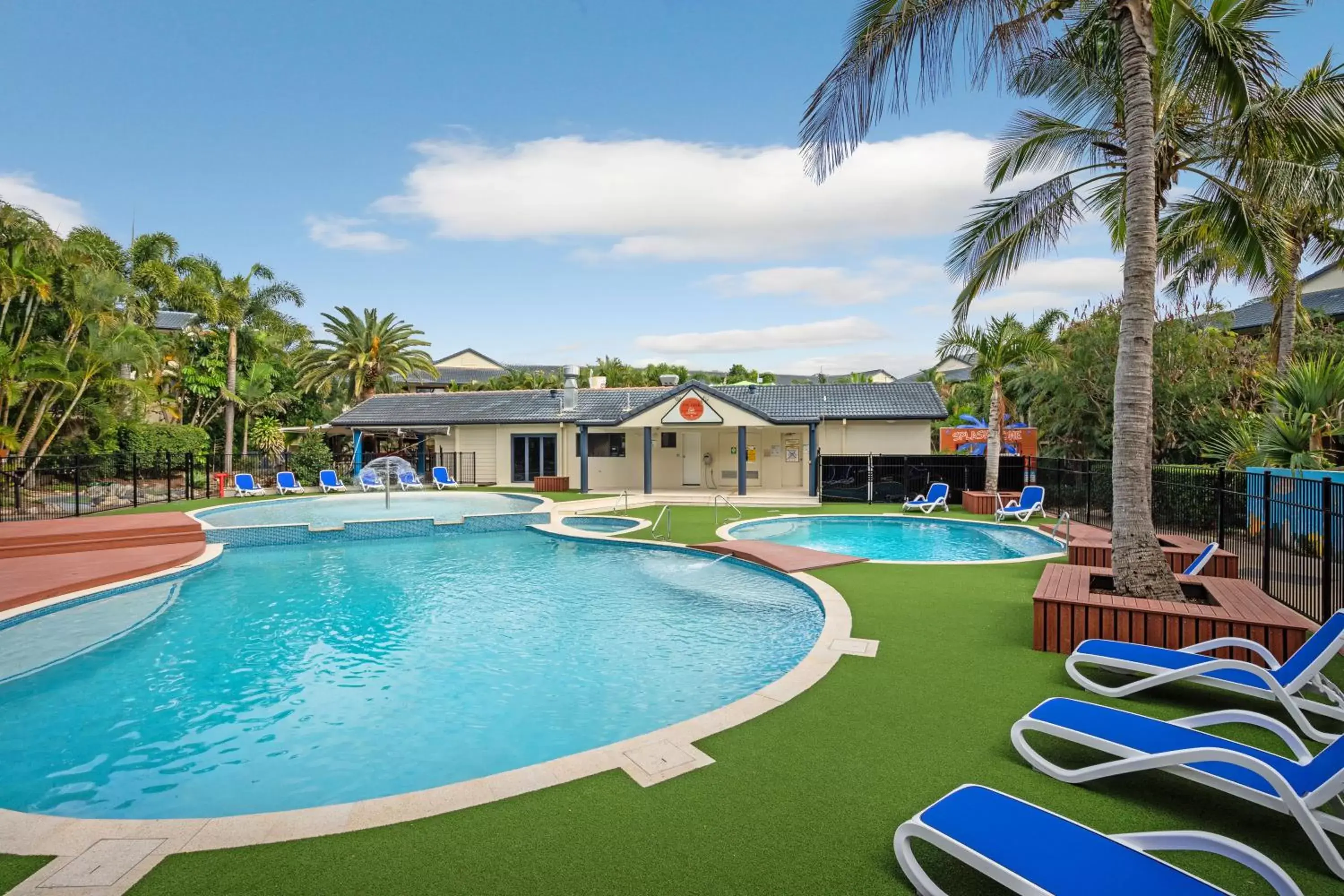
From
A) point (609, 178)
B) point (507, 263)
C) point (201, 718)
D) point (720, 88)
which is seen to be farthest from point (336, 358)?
point (201, 718)

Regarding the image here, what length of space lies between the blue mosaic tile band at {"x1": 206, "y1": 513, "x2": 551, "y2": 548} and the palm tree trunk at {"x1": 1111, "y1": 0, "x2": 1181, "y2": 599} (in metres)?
14.2

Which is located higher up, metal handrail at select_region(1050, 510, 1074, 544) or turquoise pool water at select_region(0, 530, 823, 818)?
metal handrail at select_region(1050, 510, 1074, 544)

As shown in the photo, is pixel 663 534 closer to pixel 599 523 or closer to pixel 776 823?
pixel 599 523

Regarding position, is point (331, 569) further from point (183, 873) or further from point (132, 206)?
point (132, 206)

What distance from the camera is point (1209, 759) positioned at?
132 inches

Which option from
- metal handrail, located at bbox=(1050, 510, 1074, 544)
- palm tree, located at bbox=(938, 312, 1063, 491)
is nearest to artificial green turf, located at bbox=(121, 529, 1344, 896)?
metal handrail, located at bbox=(1050, 510, 1074, 544)

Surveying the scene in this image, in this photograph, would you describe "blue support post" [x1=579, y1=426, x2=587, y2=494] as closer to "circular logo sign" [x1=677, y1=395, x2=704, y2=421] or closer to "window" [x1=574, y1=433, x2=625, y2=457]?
"window" [x1=574, y1=433, x2=625, y2=457]

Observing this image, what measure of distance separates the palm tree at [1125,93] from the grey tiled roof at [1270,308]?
30447mm

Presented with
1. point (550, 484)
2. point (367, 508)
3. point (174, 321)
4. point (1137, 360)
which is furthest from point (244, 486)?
point (1137, 360)

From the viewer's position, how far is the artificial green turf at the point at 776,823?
324 cm

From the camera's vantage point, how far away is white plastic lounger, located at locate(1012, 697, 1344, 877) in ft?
10.2

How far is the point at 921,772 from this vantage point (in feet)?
14.2

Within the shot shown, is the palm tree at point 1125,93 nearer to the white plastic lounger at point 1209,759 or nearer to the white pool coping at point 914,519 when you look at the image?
the white plastic lounger at point 1209,759

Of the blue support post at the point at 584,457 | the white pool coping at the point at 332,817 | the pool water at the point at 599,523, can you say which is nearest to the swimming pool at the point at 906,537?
the pool water at the point at 599,523
